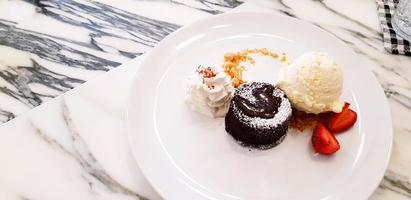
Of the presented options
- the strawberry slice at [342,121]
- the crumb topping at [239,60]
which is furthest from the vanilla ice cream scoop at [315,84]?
the crumb topping at [239,60]

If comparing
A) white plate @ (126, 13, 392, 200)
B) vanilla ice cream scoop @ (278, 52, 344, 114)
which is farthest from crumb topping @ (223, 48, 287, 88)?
vanilla ice cream scoop @ (278, 52, 344, 114)

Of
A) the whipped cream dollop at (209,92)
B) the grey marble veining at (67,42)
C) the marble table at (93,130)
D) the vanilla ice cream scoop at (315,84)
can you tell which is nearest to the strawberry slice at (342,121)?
the vanilla ice cream scoop at (315,84)

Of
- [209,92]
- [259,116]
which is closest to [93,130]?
[209,92]

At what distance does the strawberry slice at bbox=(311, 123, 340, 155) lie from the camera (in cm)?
93

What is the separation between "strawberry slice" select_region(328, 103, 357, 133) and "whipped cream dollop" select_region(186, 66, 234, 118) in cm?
24

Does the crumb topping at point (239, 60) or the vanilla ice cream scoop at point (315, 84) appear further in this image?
the crumb topping at point (239, 60)

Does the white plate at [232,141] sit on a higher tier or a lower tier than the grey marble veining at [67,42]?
lower

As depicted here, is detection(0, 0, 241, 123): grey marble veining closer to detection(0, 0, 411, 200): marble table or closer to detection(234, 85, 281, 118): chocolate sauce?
detection(0, 0, 411, 200): marble table

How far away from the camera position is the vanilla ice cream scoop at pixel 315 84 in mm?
961

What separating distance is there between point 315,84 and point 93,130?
531 mm

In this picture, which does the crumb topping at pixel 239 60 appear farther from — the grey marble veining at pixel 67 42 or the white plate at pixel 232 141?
the grey marble veining at pixel 67 42

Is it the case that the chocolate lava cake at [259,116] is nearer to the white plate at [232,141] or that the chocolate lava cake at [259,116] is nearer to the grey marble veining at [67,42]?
the white plate at [232,141]

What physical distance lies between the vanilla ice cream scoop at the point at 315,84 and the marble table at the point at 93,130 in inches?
8.2

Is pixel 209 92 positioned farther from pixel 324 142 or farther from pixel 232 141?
pixel 324 142
